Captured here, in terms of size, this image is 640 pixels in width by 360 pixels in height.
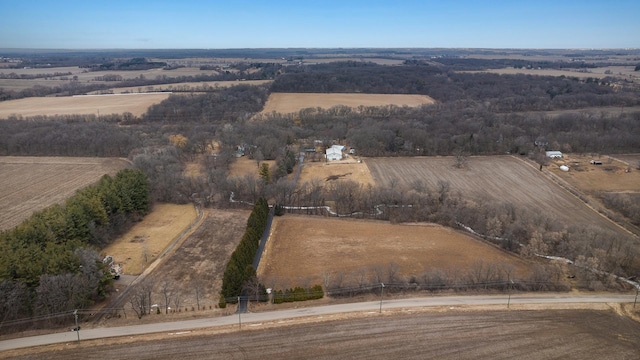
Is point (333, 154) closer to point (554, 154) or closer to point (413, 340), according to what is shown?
point (554, 154)

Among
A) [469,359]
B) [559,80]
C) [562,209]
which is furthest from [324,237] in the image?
[559,80]

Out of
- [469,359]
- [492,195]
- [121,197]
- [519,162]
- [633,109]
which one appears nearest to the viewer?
[469,359]

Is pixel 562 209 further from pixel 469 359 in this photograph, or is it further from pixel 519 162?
pixel 469 359

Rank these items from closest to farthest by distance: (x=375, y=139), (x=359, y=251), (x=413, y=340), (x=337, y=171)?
(x=413, y=340) < (x=359, y=251) < (x=337, y=171) < (x=375, y=139)

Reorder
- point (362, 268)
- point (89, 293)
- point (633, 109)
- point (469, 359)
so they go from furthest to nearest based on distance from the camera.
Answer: point (633, 109) < point (362, 268) < point (89, 293) < point (469, 359)

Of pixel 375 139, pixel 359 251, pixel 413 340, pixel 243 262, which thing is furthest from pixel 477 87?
pixel 413 340

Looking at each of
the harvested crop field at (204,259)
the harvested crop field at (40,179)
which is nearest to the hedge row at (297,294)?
the harvested crop field at (204,259)
